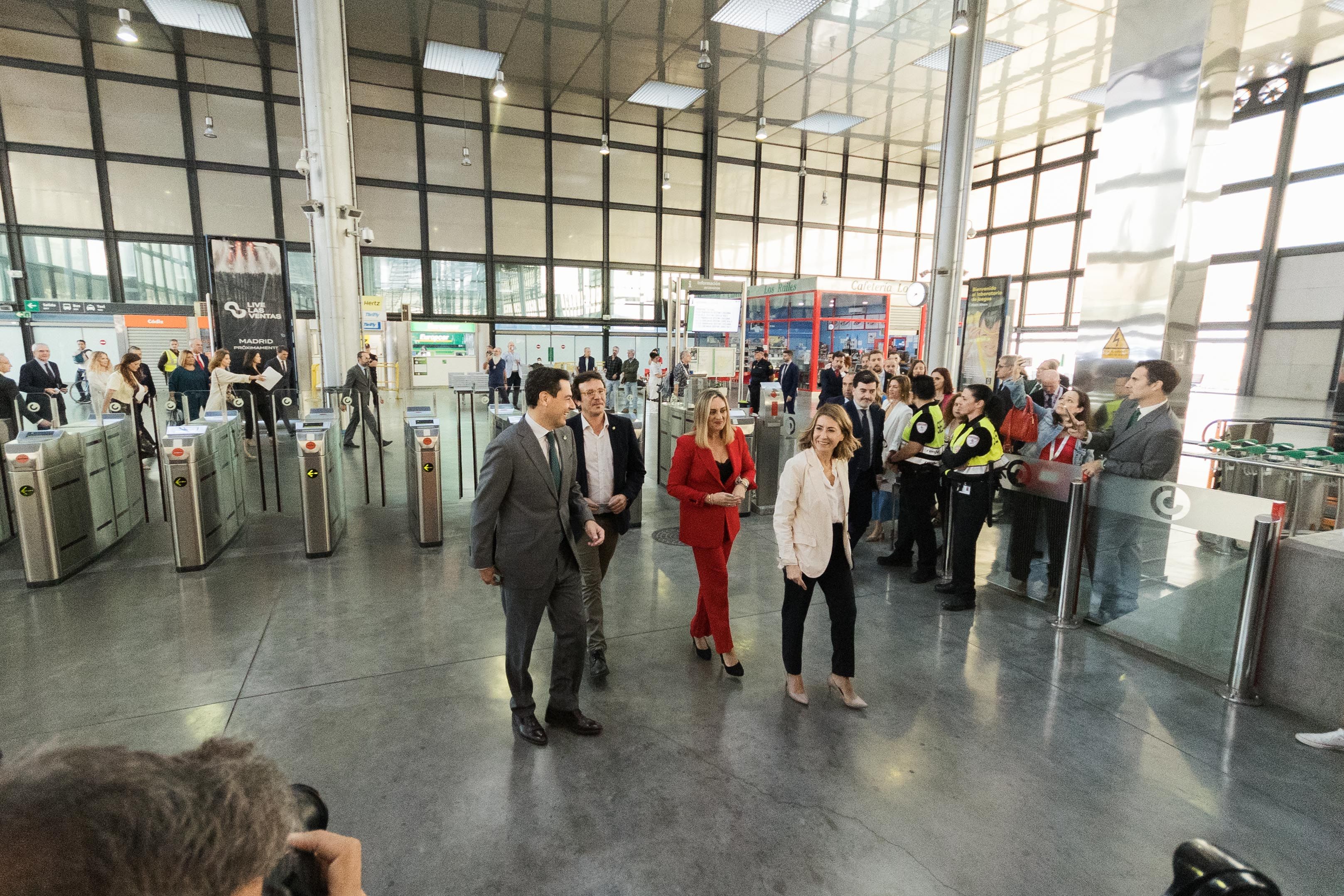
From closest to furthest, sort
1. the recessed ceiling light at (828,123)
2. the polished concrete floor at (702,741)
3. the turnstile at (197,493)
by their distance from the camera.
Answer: the polished concrete floor at (702,741)
the turnstile at (197,493)
the recessed ceiling light at (828,123)

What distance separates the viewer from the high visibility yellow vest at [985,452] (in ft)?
15.7

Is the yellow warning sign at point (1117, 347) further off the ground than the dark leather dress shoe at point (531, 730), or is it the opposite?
the yellow warning sign at point (1117, 347)

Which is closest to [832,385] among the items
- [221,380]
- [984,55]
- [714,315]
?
[714,315]

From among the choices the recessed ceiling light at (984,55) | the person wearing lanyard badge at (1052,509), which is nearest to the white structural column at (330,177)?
the person wearing lanyard badge at (1052,509)

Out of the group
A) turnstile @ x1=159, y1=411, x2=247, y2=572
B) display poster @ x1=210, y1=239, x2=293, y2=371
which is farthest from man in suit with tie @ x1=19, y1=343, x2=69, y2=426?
turnstile @ x1=159, y1=411, x2=247, y2=572

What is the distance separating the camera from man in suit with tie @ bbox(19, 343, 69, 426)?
321 inches

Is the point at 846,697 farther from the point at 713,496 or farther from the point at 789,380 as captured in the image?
the point at 789,380

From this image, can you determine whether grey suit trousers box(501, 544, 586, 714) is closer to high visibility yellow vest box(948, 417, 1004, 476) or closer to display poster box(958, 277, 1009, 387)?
high visibility yellow vest box(948, 417, 1004, 476)

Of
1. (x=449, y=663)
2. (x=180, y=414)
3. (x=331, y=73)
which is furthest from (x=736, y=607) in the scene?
(x=331, y=73)

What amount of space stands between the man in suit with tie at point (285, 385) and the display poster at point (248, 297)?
0.64 feet

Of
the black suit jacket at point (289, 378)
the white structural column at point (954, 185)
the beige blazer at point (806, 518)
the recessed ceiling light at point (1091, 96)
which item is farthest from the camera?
the recessed ceiling light at point (1091, 96)

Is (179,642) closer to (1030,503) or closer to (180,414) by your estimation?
(180,414)

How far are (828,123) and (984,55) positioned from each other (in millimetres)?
6623

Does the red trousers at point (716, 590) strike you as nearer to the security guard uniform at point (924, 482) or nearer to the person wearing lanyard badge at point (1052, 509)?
the security guard uniform at point (924, 482)
